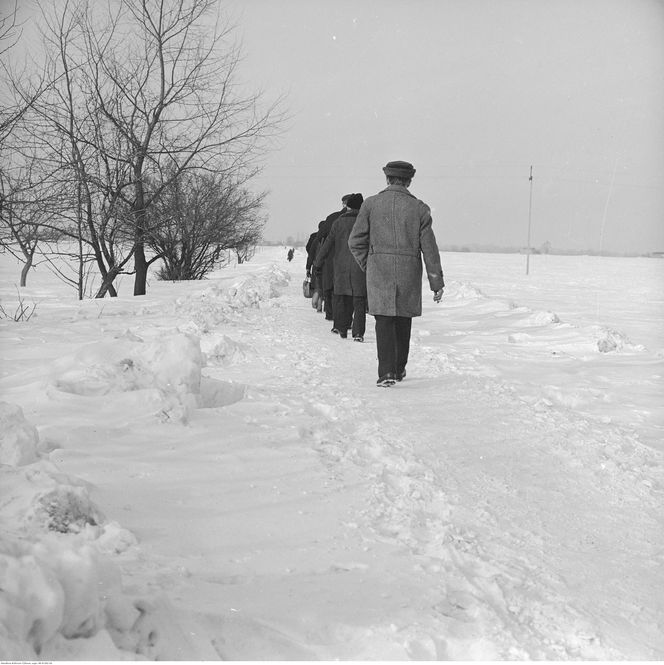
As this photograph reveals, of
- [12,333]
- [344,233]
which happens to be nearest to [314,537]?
[12,333]

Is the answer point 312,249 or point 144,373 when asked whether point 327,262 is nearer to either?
point 312,249

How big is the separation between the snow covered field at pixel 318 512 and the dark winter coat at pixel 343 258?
2.62 m

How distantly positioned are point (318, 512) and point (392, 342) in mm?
3379

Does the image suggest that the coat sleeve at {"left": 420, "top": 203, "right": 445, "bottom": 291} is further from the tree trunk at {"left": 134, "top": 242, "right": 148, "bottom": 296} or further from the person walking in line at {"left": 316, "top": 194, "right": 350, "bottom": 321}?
the tree trunk at {"left": 134, "top": 242, "right": 148, "bottom": 296}

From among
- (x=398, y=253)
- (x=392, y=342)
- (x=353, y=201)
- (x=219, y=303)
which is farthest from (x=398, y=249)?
(x=219, y=303)

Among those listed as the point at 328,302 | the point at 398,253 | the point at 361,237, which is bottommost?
the point at 328,302

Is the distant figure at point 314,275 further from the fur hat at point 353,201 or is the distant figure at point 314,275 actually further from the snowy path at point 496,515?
the snowy path at point 496,515

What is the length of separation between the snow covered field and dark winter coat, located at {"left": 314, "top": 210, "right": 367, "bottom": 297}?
8.60 ft

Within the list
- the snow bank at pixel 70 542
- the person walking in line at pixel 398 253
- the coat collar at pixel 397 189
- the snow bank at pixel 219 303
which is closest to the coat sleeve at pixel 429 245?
the person walking in line at pixel 398 253

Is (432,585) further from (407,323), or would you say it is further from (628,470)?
(407,323)

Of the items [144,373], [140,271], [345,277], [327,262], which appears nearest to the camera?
[144,373]

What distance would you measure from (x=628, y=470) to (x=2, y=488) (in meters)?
2.97

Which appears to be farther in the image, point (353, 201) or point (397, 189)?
point (353, 201)

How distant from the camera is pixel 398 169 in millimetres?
6316
